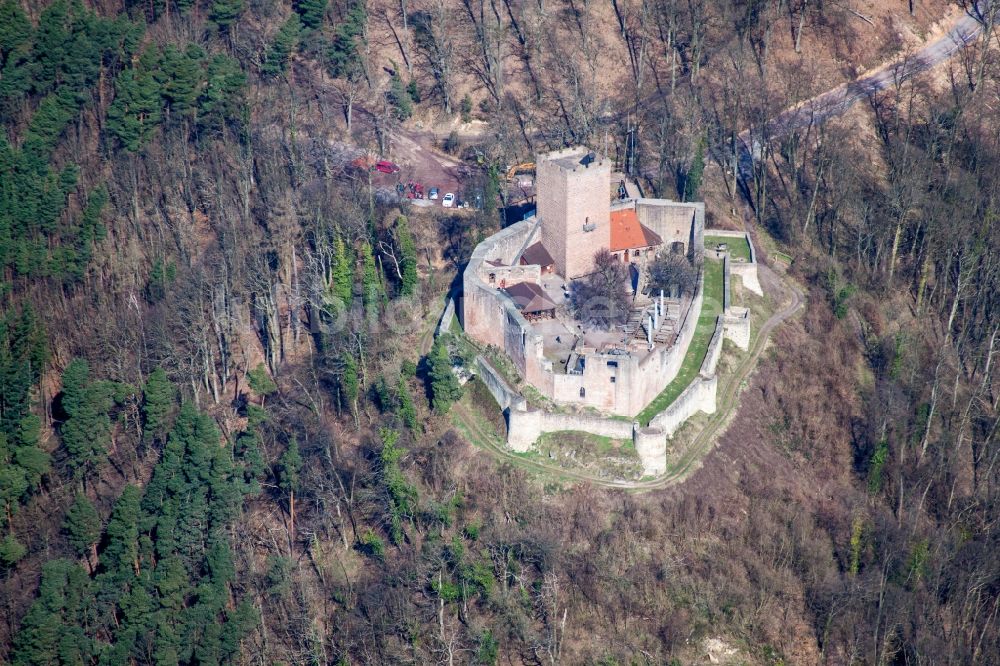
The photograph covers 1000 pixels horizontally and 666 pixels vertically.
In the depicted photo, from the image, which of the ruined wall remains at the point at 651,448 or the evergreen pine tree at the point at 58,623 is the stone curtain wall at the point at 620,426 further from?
the evergreen pine tree at the point at 58,623

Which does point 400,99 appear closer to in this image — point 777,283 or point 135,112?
point 135,112

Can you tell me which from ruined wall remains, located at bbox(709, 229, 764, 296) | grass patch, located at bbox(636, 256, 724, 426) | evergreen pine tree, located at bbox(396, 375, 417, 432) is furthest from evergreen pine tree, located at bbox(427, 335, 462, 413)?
ruined wall remains, located at bbox(709, 229, 764, 296)

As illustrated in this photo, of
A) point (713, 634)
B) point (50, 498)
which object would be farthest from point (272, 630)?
point (713, 634)

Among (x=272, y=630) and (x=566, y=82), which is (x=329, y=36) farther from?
(x=272, y=630)

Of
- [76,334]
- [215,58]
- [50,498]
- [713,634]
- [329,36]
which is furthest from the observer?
[329,36]

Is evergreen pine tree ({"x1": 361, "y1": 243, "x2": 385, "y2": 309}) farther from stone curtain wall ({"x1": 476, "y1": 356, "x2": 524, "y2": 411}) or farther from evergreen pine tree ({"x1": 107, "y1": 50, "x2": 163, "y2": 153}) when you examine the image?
evergreen pine tree ({"x1": 107, "y1": 50, "x2": 163, "y2": 153})

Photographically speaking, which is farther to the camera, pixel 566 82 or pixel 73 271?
pixel 566 82

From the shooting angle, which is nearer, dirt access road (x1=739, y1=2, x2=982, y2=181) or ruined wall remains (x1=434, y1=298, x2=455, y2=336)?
ruined wall remains (x1=434, y1=298, x2=455, y2=336)
